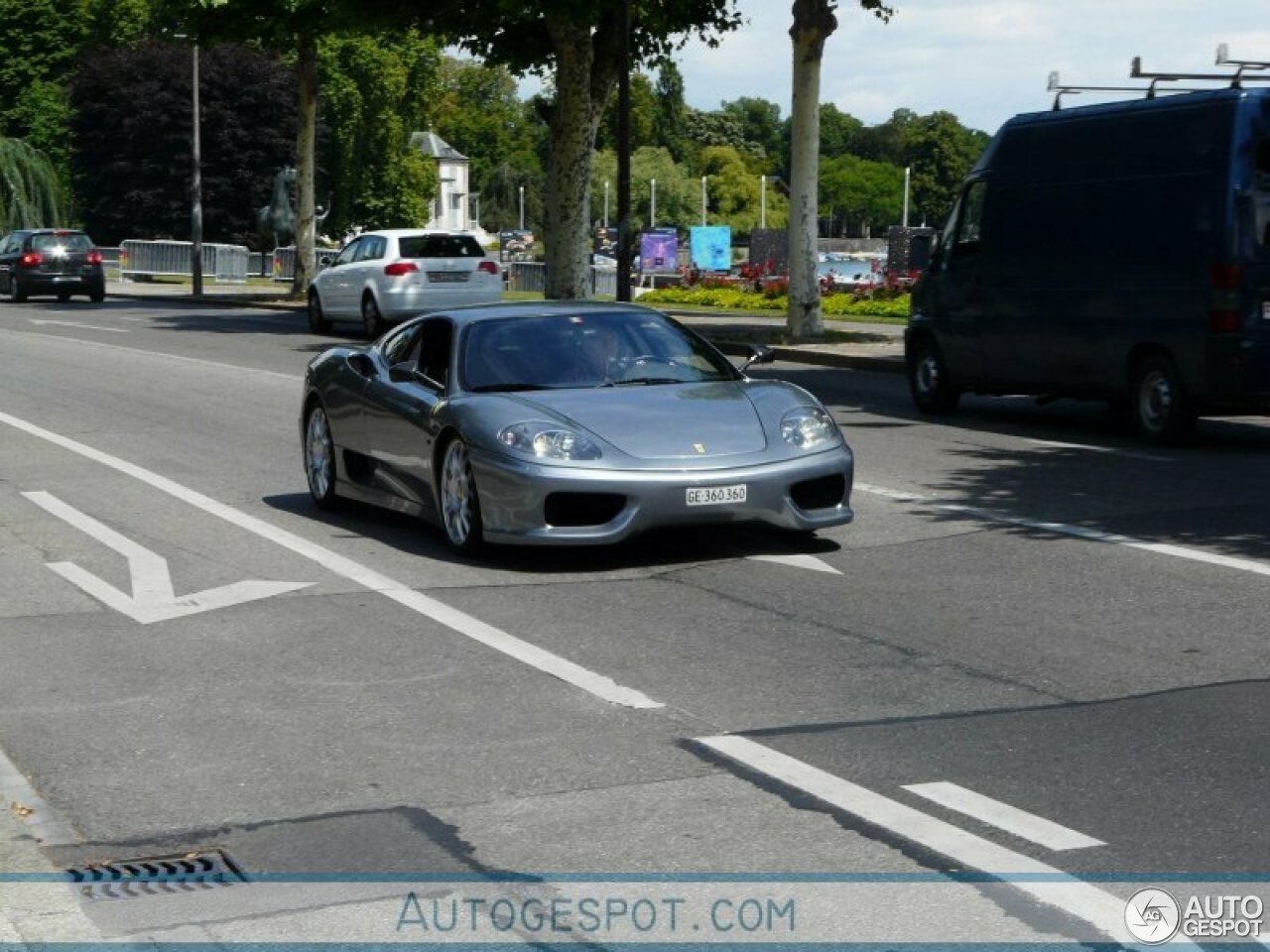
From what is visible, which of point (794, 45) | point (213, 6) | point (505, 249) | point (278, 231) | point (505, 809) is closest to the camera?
point (505, 809)

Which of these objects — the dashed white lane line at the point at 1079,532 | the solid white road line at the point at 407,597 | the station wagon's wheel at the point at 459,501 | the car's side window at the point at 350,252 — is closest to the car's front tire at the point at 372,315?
the car's side window at the point at 350,252

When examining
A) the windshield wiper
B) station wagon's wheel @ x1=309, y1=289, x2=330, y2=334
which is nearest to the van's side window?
the windshield wiper

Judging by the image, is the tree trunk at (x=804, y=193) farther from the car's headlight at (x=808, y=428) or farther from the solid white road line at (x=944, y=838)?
the solid white road line at (x=944, y=838)

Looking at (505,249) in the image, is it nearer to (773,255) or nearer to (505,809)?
(773,255)

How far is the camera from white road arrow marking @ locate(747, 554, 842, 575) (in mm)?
10953

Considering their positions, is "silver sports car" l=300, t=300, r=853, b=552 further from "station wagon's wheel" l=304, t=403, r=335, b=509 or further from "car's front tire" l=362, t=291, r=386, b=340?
"car's front tire" l=362, t=291, r=386, b=340

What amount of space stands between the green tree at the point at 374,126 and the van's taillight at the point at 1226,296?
9652 centimetres

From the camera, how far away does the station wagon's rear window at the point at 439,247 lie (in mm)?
36188

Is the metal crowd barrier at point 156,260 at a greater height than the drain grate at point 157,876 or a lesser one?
lesser

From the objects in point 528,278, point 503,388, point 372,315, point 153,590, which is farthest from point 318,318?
point 528,278

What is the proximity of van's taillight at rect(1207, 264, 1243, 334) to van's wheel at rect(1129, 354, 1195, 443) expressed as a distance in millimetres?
641

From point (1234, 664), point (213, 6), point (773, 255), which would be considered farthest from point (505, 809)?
point (773, 255)

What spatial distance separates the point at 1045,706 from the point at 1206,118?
→ 990cm

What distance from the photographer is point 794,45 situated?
31.0 meters
